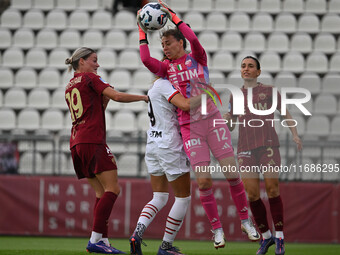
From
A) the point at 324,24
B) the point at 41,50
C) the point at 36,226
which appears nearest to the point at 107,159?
the point at 36,226

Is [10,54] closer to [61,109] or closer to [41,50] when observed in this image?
[41,50]

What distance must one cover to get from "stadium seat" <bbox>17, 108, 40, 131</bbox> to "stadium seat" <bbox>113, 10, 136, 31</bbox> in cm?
316

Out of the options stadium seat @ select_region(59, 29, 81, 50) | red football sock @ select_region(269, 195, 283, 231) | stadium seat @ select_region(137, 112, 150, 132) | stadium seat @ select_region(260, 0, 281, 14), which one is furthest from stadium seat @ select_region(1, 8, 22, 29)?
red football sock @ select_region(269, 195, 283, 231)

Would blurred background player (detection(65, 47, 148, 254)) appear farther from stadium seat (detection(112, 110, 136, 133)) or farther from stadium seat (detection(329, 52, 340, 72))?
stadium seat (detection(329, 52, 340, 72))

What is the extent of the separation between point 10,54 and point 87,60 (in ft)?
26.6

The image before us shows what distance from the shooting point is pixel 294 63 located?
13.0 metres

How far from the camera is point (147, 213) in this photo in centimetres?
562

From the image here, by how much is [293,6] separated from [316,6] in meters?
0.56

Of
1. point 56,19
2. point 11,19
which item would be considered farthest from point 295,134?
point 11,19

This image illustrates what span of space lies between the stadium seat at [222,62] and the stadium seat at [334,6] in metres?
3.01

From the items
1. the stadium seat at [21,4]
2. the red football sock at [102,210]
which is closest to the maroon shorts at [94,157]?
the red football sock at [102,210]

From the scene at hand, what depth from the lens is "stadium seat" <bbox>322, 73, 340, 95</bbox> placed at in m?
12.5

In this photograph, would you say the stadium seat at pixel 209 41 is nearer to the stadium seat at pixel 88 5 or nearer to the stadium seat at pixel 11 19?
the stadium seat at pixel 88 5

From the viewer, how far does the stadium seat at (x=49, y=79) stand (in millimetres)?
13016
